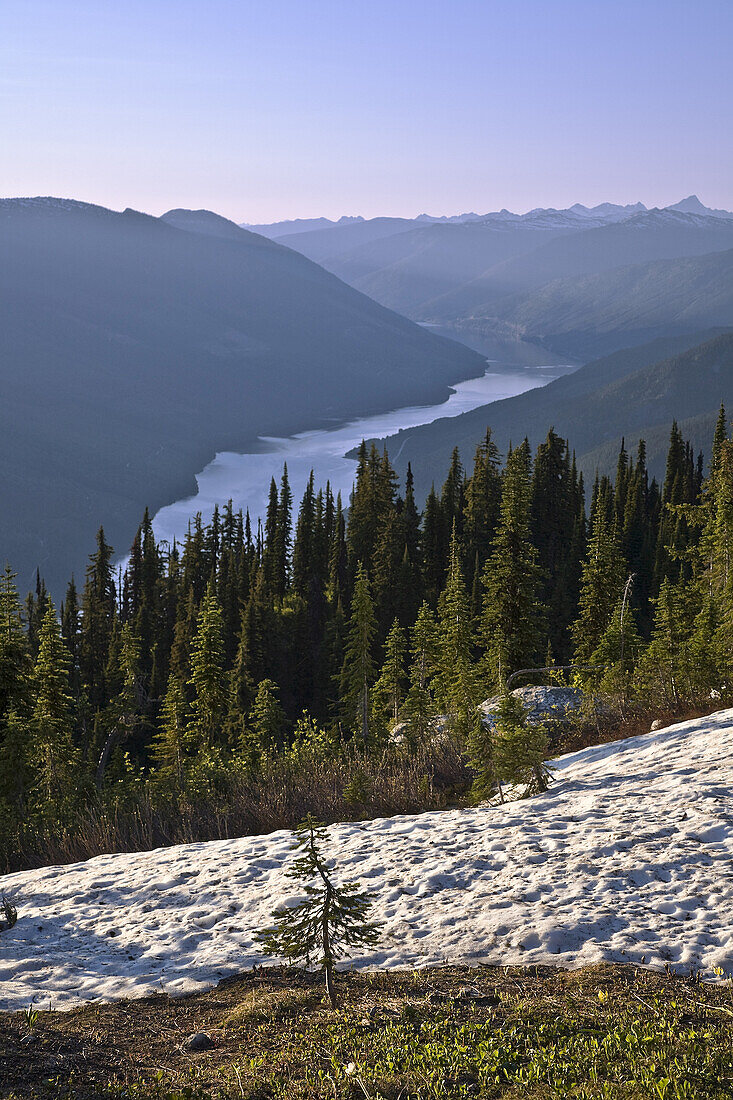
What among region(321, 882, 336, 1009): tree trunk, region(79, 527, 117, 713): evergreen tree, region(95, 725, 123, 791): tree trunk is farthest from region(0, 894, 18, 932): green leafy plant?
region(79, 527, 117, 713): evergreen tree

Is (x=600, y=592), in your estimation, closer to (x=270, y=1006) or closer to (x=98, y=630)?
(x=270, y=1006)

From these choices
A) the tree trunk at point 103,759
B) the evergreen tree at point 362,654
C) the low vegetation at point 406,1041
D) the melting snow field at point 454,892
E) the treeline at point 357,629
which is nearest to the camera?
the low vegetation at point 406,1041

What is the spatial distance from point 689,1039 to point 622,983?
1160 mm

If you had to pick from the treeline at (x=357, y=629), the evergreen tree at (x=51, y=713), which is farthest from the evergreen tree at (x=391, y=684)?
the evergreen tree at (x=51, y=713)

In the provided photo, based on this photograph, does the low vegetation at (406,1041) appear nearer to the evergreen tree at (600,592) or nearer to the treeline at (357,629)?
the treeline at (357,629)

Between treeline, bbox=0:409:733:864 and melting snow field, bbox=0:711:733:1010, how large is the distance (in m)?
3.94

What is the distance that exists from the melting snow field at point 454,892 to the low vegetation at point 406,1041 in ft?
1.62

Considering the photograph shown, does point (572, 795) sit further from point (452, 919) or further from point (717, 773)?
point (452, 919)

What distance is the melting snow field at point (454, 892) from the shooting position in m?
7.78

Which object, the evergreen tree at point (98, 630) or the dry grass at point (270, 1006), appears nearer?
the dry grass at point (270, 1006)

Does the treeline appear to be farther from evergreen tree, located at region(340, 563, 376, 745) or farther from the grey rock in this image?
the grey rock

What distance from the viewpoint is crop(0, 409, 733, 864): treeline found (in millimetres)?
26953

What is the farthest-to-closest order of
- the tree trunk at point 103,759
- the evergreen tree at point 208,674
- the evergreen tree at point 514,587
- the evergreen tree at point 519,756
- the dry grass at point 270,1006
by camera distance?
1. the evergreen tree at point 208,674
2. the evergreen tree at point 514,587
3. the tree trunk at point 103,759
4. the evergreen tree at point 519,756
5. the dry grass at point 270,1006

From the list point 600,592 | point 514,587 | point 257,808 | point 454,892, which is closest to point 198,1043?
point 454,892
